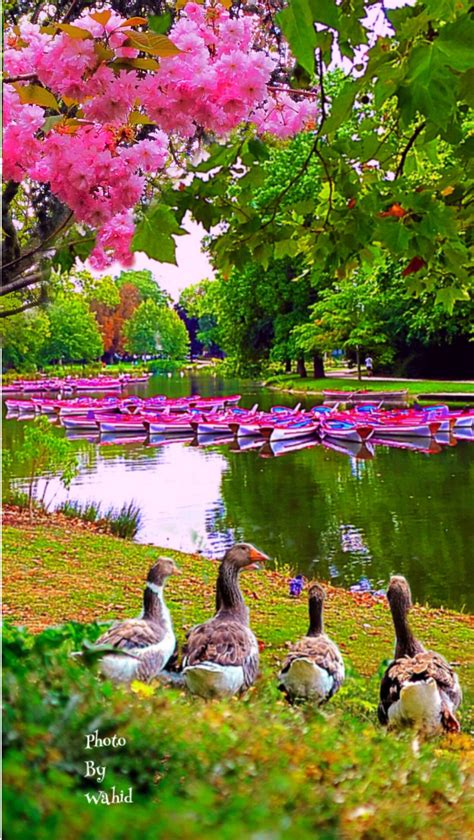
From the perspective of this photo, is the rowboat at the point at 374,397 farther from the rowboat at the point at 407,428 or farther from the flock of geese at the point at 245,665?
the flock of geese at the point at 245,665

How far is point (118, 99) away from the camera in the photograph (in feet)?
5.88

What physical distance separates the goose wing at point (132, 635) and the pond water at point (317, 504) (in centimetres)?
446

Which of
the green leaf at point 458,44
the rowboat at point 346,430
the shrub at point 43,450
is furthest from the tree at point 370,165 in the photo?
the rowboat at point 346,430

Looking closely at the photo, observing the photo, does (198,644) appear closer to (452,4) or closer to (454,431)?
(452,4)

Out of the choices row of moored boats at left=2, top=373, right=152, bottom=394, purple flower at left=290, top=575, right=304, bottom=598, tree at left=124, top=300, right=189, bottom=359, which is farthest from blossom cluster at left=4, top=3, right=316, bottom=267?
row of moored boats at left=2, top=373, right=152, bottom=394

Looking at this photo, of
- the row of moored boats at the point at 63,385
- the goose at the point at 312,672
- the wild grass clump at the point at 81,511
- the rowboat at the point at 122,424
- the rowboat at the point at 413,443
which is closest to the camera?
the goose at the point at 312,672

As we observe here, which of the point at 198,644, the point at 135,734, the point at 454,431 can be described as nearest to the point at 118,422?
the point at 454,431

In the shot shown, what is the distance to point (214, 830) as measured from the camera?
61.8 inches

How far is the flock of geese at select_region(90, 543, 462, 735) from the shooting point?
359cm

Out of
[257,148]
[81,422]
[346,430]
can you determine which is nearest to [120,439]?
[81,422]

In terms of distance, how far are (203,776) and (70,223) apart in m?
1.65

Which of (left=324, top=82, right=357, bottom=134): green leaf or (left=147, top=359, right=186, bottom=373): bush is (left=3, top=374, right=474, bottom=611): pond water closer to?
(left=324, top=82, right=357, bottom=134): green leaf

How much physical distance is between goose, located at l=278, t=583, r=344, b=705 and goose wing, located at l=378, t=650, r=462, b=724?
0.31 metres

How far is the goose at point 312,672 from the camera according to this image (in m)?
3.92
